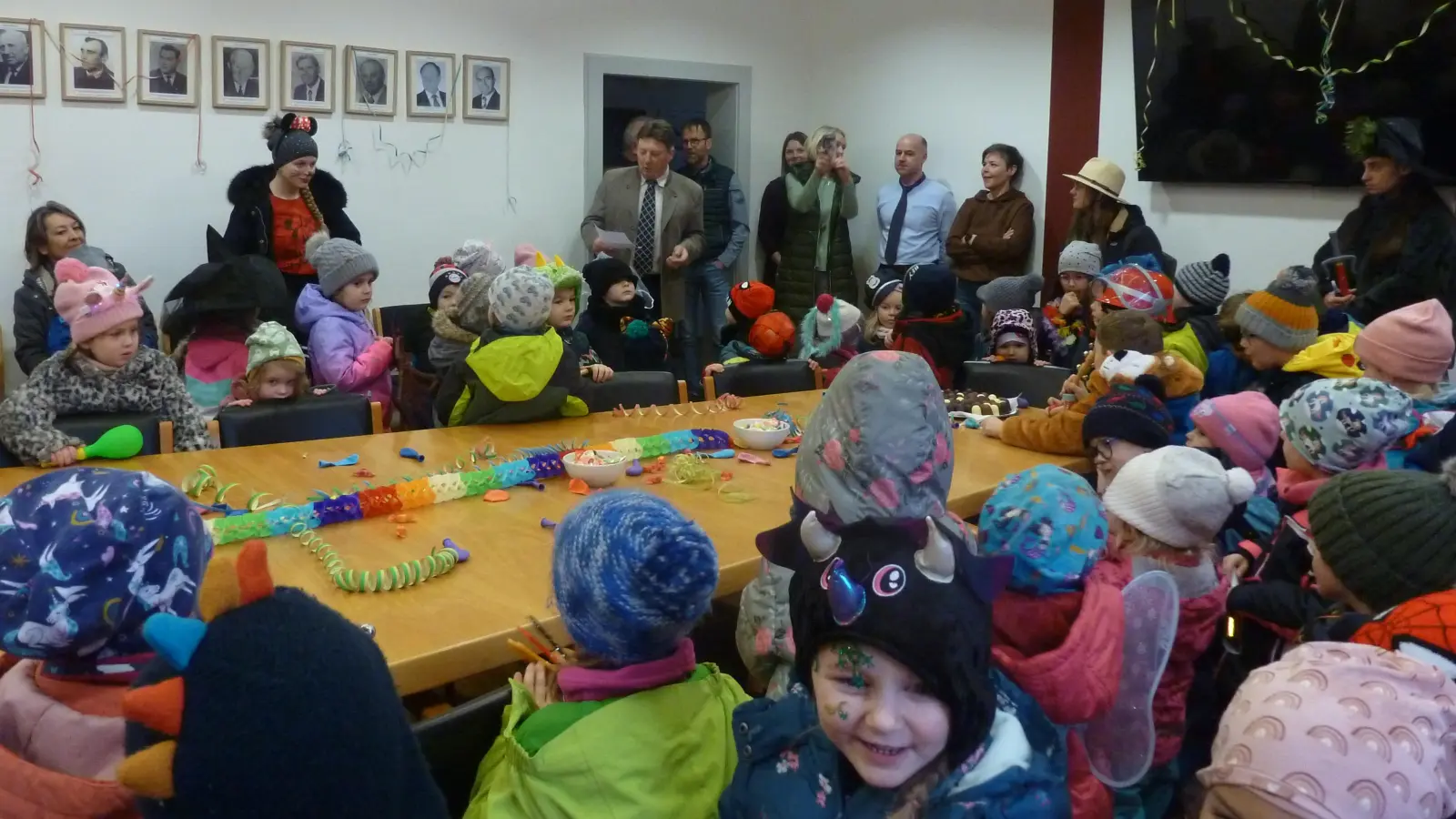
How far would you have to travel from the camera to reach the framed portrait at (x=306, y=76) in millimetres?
5496

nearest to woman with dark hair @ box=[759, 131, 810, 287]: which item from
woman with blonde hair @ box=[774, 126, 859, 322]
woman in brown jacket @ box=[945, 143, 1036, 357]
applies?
woman with blonde hair @ box=[774, 126, 859, 322]

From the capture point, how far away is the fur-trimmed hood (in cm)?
490

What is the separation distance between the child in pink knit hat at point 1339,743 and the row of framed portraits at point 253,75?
5.41m

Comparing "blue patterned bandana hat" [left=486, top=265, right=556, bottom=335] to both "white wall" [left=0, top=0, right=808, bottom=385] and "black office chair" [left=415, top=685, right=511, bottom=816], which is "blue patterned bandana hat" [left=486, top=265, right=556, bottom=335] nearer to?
"black office chair" [left=415, top=685, right=511, bottom=816]

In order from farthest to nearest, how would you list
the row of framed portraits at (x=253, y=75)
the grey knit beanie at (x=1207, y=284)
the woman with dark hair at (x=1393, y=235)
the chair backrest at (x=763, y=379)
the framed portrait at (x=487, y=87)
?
the framed portrait at (x=487, y=87), the row of framed portraits at (x=253, y=75), the woman with dark hair at (x=1393, y=235), the grey knit beanie at (x=1207, y=284), the chair backrest at (x=763, y=379)

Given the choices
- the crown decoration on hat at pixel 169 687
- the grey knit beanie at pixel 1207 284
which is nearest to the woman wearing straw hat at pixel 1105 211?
the grey knit beanie at pixel 1207 284

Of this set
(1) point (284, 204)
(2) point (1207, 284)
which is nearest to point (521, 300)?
(1) point (284, 204)

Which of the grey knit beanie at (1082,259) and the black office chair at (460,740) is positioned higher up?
the grey knit beanie at (1082,259)

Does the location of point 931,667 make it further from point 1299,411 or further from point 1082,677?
point 1299,411

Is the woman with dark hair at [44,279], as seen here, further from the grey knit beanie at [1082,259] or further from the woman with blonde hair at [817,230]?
the grey knit beanie at [1082,259]

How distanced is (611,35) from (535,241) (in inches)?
52.7

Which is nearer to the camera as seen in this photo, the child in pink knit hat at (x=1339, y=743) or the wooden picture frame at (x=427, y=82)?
the child in pink knit hat at (x=1339, y=743)

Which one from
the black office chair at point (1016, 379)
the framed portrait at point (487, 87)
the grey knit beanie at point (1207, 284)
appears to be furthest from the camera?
the framed portrait at point (487, 87)

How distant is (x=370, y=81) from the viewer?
5781mm
